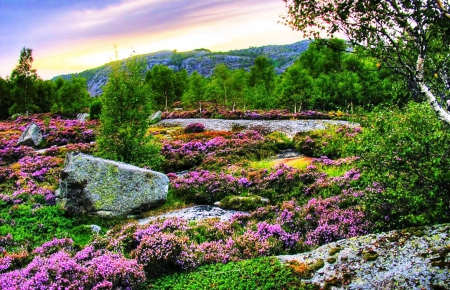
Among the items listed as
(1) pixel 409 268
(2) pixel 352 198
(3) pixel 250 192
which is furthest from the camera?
(3) pixel 250 192

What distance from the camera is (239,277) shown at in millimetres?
7094

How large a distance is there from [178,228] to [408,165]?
265 inches

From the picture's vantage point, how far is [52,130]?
38.5 meters

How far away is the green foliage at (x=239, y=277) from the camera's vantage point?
21.9 feet

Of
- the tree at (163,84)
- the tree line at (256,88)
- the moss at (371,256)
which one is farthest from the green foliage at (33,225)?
the tree at (163,84)

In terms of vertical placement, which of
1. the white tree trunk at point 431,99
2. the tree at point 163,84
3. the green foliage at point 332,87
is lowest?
the white tree trunk at point 431,99

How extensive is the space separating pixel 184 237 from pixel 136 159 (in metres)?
10.6

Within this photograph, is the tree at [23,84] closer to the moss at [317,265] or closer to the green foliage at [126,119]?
the green foliage at [126,119]

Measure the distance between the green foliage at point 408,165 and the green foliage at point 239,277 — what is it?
9.74 ft

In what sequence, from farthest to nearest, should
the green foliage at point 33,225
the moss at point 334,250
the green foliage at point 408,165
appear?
1. the green foliage at point 33,225
2. the moss at point 334,250
3. the green foliage at point 408,165

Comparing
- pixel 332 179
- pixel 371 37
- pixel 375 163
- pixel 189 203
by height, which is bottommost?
pixel 189 203

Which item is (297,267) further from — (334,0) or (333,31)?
(334,0)

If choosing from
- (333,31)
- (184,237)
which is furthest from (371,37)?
(184,237)

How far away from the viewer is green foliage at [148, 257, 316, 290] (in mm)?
6676
